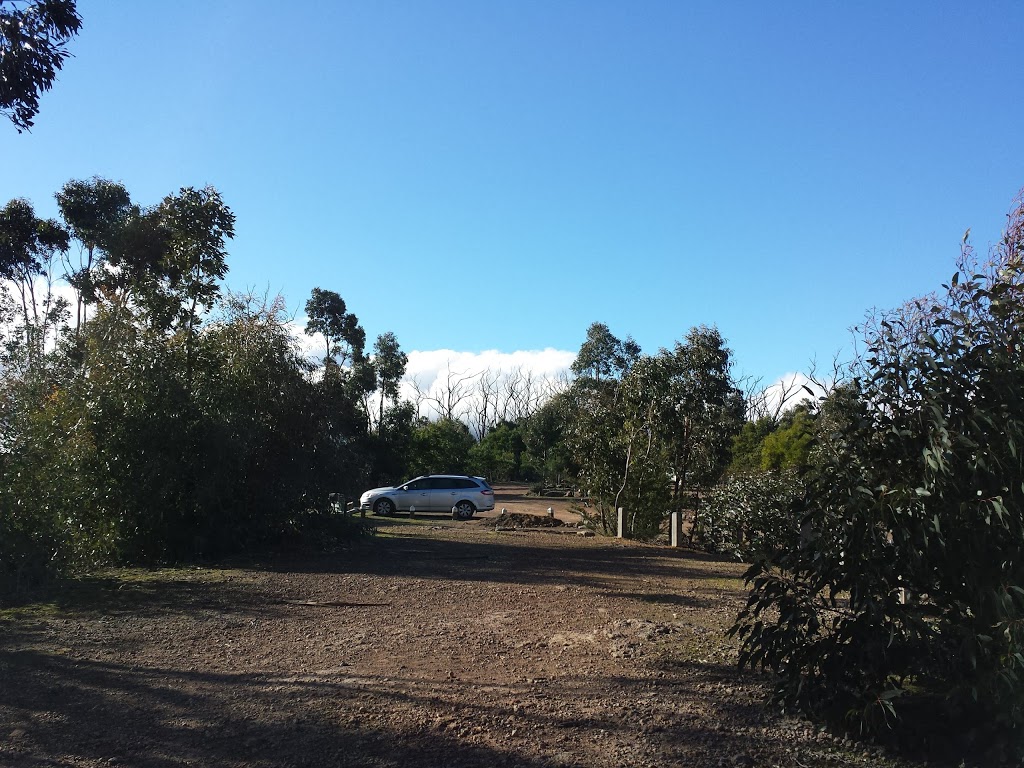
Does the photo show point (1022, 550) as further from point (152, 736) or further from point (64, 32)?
point (64, 32)

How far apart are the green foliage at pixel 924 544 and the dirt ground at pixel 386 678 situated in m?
0.56

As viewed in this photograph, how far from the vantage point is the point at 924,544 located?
15.6 feet

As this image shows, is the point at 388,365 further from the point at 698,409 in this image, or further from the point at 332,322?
the point at 698,409

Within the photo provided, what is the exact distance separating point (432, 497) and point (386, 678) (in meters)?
23.2

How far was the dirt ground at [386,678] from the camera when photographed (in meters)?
4.89

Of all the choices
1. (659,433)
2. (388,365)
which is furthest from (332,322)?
(659,433)

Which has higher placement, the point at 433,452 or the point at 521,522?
the point at 433,452

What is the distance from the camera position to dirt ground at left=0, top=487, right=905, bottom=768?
4895 millimetres

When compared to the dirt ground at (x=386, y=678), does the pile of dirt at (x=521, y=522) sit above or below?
above

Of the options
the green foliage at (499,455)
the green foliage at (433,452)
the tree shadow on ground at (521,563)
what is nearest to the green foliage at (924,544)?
the tree shadow on ground at (521,563)

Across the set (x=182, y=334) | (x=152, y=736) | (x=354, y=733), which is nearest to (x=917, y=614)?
(x=354, y=733)

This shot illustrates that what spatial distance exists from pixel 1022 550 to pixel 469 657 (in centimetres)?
446

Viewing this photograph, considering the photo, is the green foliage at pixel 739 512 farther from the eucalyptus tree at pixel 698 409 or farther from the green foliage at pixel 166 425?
the green foliage at pixel 166 425

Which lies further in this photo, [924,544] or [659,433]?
[659,433]
